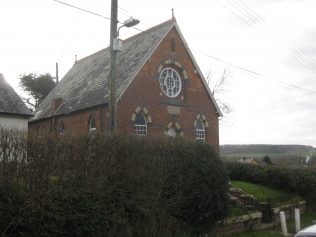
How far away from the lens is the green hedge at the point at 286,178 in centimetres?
2230

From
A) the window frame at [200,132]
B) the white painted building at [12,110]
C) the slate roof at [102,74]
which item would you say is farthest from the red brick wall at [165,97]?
the white painted building at [12,110]

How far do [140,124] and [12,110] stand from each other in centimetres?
791

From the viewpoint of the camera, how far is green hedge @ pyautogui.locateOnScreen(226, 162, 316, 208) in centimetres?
2230

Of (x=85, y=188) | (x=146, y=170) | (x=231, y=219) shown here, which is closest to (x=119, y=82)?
(x=231, y=219)

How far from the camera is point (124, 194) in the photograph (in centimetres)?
1039

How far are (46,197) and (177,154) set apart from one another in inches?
187

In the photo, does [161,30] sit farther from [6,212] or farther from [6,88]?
[6,212]

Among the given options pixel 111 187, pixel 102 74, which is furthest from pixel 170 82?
pixel 111 187

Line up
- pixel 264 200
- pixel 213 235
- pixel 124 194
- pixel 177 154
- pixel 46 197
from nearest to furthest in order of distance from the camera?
pixel 46 197 → pixel 124 194 → pixel 177 154 → pixel 213 235 → pixel 264 200

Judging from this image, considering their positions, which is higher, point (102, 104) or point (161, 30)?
point (161, 30)

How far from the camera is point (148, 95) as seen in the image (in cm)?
2731

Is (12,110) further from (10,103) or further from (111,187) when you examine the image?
(111,187)

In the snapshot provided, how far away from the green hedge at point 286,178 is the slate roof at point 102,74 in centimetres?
885

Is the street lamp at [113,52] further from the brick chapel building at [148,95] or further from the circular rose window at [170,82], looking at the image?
the circular rose window at [170,82]
